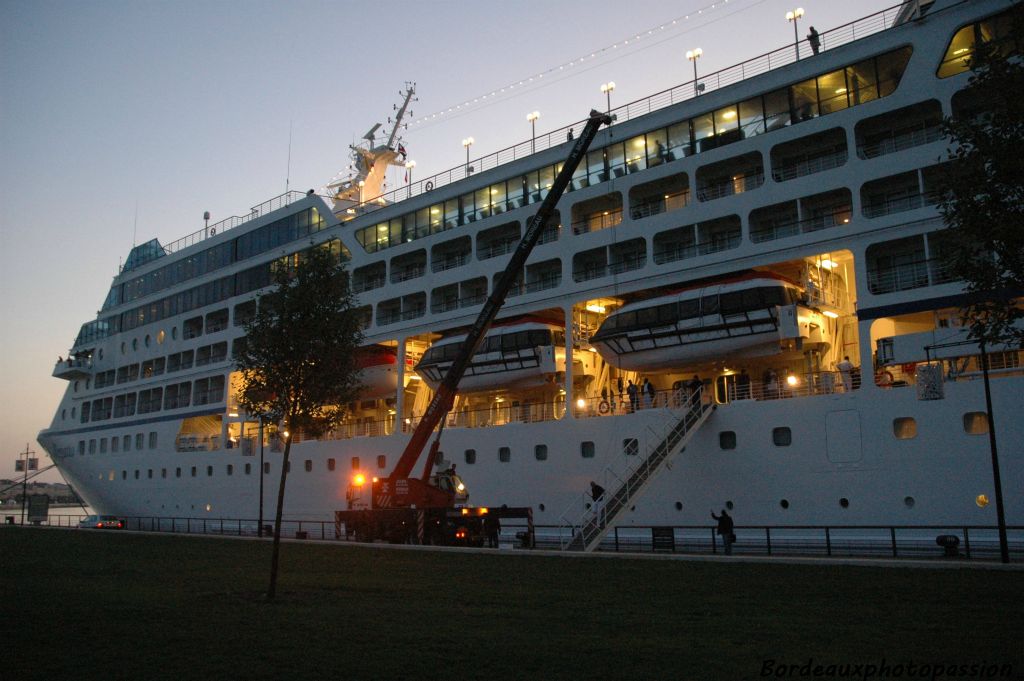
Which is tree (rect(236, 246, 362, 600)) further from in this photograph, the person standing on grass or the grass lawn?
the person standing on grass

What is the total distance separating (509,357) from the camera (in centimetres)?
3064

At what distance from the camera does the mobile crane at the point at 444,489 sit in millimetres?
25688

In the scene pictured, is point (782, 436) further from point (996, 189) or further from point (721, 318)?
point (996, 189)

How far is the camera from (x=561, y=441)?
2825cm

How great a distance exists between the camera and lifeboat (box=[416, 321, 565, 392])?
3036 centimetres

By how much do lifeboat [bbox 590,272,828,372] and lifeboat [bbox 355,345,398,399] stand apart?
1247 cm

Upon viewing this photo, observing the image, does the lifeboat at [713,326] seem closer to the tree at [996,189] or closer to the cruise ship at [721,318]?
the cruise ship at [721,318]

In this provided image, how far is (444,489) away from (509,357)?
18.8 ft

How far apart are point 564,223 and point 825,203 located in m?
9.56

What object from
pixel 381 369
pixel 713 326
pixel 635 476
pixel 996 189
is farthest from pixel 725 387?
pixel 996 189

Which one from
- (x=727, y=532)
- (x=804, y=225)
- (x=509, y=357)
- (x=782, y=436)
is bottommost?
(x=727, y=532)

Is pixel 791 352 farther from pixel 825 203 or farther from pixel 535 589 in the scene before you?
pixel 535 589

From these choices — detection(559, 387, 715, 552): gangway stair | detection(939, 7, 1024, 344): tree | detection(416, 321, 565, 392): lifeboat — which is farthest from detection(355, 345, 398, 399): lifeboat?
detection(939, 7, 1024, 344): tree

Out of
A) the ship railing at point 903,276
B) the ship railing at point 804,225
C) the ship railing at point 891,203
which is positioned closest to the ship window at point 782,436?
the ship railing at point 903,276
